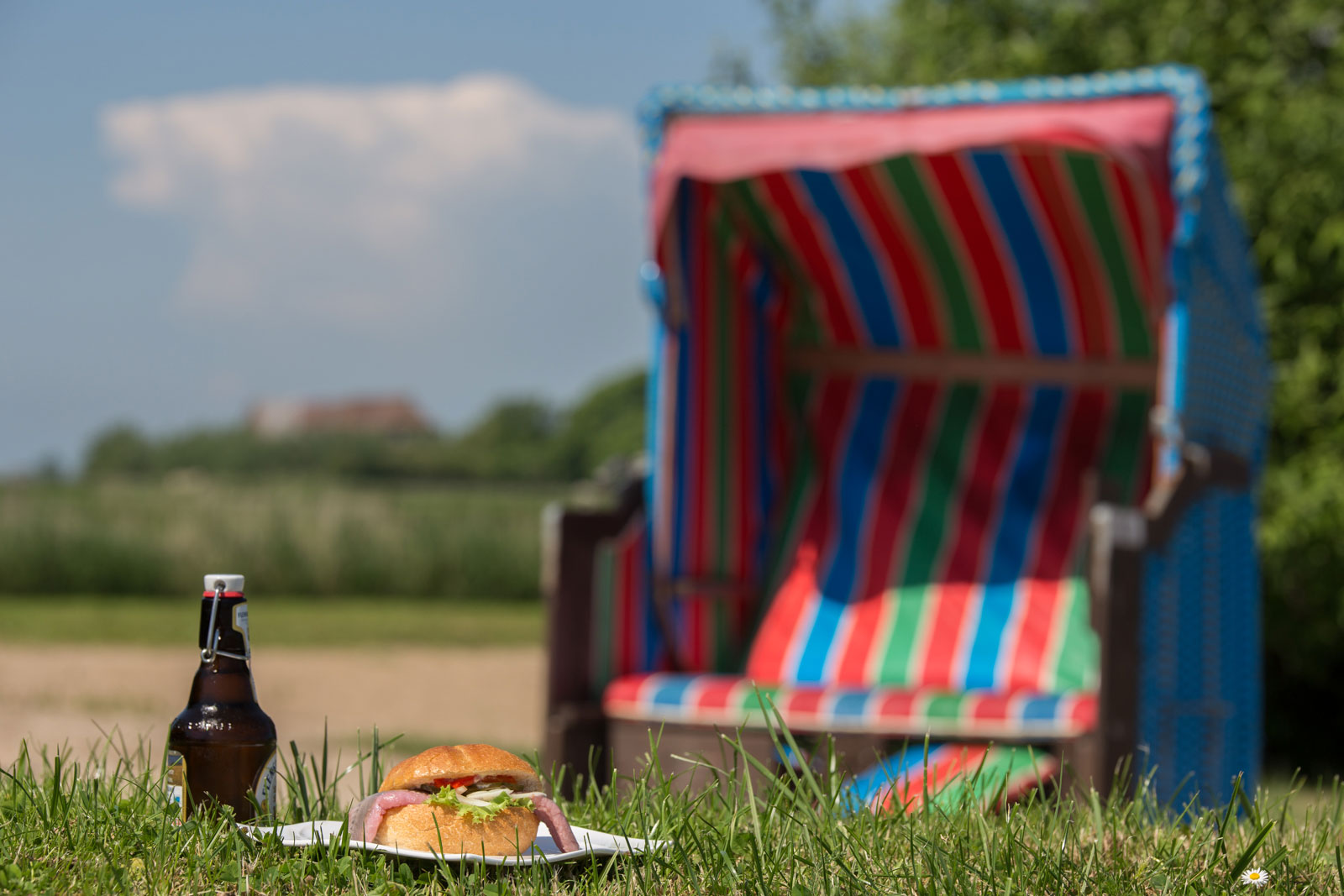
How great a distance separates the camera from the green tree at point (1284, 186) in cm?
720

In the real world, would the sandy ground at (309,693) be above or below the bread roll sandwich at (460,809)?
below

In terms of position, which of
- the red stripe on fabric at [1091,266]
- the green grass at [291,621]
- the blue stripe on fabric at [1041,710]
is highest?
the red stripe on fabric at [1091,266]

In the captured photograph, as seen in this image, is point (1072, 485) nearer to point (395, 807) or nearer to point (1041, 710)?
point (1041, 710)

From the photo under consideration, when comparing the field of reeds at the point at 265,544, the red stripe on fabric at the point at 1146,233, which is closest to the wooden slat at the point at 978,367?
the red stripe on fabric at the point at 1146,233

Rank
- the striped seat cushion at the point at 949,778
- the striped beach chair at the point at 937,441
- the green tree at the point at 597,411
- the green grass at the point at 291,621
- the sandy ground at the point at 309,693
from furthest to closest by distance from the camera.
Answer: the green tree at the point at 597,411 < the green grass at the point at 291,621 < the sandy ground at the point at 309,693 < the striped beach chair at the point at 937,441 < the striped seat cushion at the point at 949,778

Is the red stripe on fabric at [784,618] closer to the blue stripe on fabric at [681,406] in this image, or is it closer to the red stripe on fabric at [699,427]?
the red stripe on fabric at [699,427]

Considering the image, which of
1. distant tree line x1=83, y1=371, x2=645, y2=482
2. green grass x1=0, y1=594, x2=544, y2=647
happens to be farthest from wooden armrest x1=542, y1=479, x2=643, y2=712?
distant tree line x1=83, y1=371, x2=645, y2=482

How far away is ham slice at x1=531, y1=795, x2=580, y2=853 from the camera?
1.97m

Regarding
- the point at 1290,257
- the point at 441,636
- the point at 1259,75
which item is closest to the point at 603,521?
the point at 1290,257

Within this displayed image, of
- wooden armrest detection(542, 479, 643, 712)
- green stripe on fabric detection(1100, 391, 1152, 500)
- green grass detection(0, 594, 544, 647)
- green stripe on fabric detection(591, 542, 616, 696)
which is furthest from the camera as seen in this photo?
green grass detection(0, 594, 544, 647)

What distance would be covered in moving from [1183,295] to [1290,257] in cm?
353

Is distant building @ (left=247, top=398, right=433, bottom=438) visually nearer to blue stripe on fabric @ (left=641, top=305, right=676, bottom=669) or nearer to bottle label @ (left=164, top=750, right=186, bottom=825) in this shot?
blue stripe on fabric @ (left=641, top=305, right=676, bottom=669)

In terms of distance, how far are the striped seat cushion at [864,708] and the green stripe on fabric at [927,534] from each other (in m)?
0.46

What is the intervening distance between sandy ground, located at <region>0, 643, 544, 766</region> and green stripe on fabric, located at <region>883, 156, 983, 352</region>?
286 centimetres
